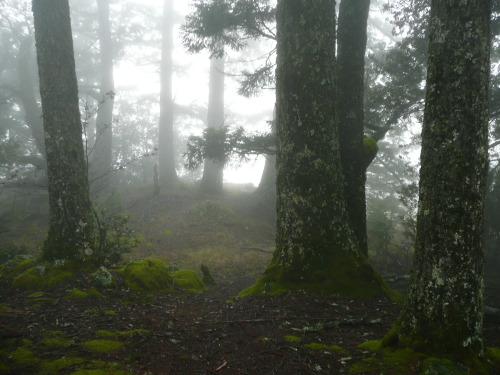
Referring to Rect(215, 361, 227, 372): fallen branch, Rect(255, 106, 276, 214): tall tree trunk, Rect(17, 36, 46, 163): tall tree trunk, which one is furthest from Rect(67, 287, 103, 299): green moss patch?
Rect(17, 36, 46, 163): tall tree trunk

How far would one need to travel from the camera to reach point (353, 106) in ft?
21.9

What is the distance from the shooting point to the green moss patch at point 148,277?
18.8 feet

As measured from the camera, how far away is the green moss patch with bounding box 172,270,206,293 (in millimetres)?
6527

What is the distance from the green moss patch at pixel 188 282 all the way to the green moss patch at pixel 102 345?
2.99 metres

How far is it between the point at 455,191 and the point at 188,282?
5235mm

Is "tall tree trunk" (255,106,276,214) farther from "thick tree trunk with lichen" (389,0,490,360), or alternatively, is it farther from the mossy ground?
the mossy ground

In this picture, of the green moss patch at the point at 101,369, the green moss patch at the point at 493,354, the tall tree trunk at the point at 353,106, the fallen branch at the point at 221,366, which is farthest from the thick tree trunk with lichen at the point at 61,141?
the green moss patch at the point at 493,354

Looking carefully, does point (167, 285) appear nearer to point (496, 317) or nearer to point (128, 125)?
point (496, 317)

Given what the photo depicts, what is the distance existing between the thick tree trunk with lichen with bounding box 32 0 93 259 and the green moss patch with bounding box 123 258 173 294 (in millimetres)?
997

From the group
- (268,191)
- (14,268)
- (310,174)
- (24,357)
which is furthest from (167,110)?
(24,357)

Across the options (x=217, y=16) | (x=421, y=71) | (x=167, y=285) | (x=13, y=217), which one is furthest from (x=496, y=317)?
(x=13, y=217)

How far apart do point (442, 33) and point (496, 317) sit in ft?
16.1

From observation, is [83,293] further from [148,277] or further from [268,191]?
[268,191]

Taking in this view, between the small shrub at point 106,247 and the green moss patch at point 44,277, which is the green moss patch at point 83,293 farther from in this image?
the small shrub at point 106,247
